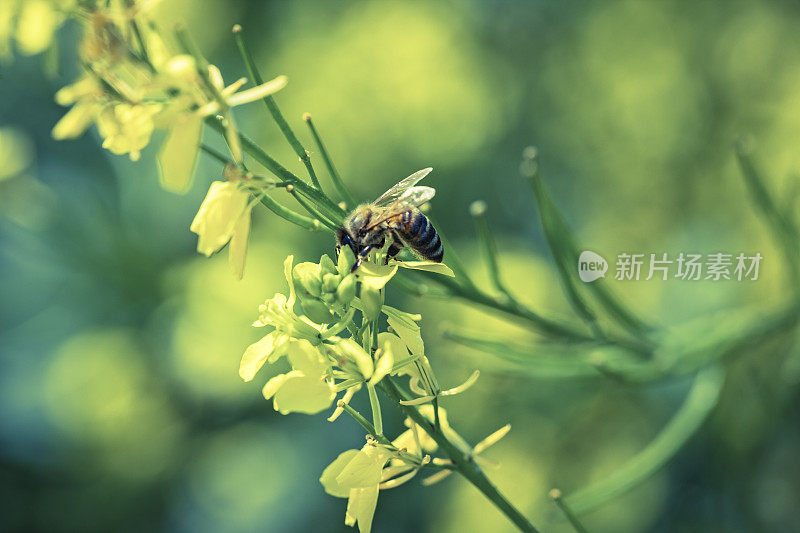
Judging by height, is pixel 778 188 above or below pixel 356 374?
below

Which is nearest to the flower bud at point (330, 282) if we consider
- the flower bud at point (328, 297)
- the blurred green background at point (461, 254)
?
the flower bud at point (328, 297)

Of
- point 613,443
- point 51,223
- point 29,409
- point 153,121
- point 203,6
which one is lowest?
point 613,443

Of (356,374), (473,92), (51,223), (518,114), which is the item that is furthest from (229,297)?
(356,374)

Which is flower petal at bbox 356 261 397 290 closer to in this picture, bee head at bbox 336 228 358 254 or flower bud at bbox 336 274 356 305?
flower bud at bbox 336 274 356 305

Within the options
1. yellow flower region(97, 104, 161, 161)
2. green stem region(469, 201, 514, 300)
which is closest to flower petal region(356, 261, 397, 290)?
yellow flower region(97, 104, 161, 161)

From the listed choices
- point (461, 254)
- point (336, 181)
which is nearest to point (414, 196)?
point (336, 181)

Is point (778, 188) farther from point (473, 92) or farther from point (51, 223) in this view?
point (51, 223)

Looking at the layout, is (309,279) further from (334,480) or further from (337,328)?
(334,480)
